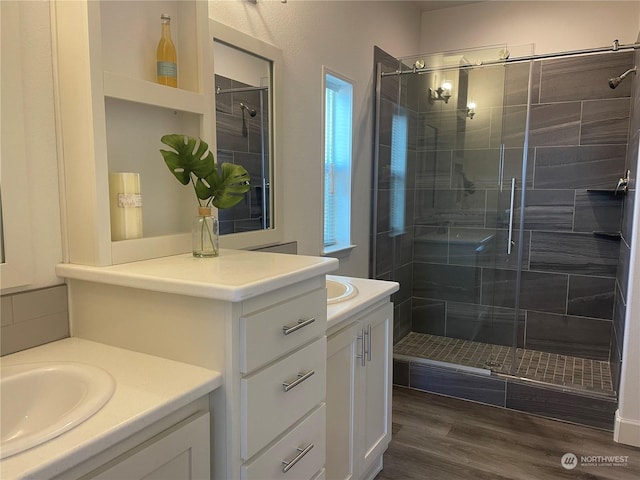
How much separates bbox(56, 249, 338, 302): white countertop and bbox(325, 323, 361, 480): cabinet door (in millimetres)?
379

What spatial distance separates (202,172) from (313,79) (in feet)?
3.82

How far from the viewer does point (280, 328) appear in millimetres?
1235

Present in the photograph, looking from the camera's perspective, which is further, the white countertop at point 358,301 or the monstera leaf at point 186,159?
the white countertop at point 358,301

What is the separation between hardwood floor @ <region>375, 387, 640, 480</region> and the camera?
2.15 m

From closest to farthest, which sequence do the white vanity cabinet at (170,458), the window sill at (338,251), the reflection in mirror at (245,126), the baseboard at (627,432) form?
1. the white vanity cabinet at (170,458)
2. the reflection in mirror at (245,126)
3. the baseboard at (627,432)
4. the window sill at (338,251)

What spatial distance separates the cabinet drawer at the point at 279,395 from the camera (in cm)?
115

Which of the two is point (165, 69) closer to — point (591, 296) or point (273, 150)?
point (273, 150)

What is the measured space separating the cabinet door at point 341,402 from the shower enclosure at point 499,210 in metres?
1.34

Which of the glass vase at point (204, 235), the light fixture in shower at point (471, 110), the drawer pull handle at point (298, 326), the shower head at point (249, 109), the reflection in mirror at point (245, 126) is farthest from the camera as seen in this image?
the light fixture in shower at point (471, 110)

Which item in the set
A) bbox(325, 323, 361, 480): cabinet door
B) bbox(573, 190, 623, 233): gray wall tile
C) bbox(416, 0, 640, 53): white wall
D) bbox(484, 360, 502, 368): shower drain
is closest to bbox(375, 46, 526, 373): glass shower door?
bbox(484, 360, 502, 368): shower drain

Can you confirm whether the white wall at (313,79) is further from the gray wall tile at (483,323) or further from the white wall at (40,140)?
the gray wall tile at (483,323)

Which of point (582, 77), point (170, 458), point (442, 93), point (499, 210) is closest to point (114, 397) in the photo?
point (170, 458)

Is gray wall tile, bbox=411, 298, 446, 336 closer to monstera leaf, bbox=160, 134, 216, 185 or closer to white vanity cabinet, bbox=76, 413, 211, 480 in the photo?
monstera leaf, bbox=160, 134, 216, 185

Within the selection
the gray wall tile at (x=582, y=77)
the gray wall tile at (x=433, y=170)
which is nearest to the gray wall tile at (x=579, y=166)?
the gray wall tile at (x=582, y=77)
